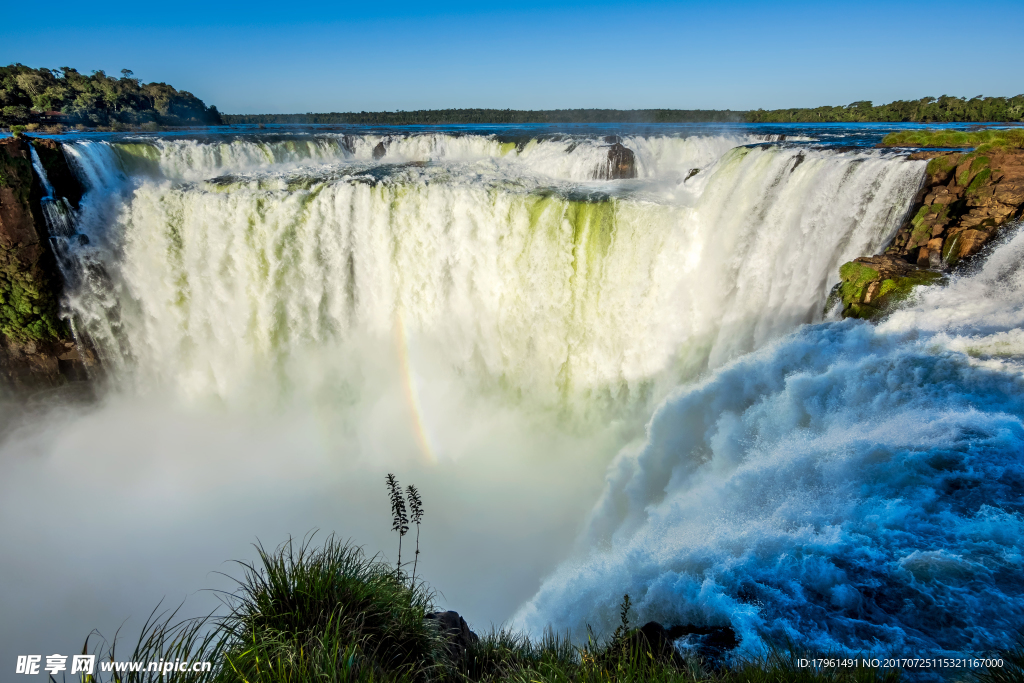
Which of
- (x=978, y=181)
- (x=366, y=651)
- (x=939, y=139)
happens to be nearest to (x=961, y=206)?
(x=978, y=181)

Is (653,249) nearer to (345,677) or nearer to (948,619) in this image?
(948,619)

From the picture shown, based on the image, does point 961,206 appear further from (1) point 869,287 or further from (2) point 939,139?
(2) point 939,139

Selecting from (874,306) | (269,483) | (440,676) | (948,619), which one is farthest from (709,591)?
(269,483)

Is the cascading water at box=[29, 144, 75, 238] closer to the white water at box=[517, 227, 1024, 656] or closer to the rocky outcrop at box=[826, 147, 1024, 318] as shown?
the white water at box=[517, 227, 1024, 656]

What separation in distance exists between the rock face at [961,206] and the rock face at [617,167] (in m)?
9.42

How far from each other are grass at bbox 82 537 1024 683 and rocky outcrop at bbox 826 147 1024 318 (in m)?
5.16

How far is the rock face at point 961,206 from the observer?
672 centimetres

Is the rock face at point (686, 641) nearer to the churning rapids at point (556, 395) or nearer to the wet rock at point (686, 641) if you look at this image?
the wet rock at point (686, 641)

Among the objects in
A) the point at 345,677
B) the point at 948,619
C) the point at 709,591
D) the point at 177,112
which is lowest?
the point at 709,591

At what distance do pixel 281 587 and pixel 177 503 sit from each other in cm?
1031

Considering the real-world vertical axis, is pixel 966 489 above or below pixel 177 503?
above

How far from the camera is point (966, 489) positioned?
155 inches

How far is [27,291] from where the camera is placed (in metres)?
12.7

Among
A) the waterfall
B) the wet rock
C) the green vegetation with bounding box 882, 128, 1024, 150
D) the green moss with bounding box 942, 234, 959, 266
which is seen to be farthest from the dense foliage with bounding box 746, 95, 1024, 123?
the wet rock
